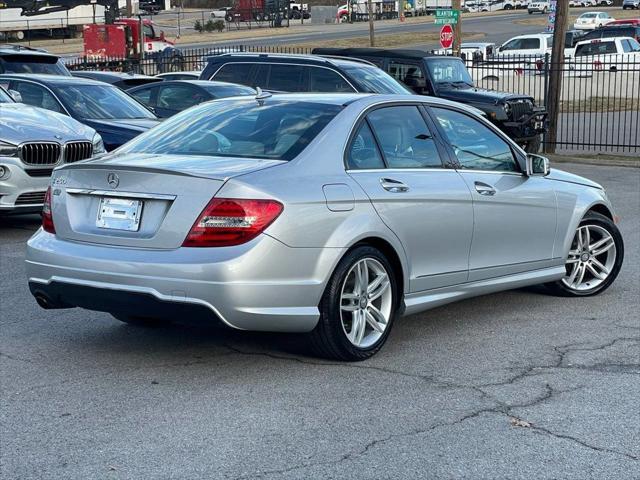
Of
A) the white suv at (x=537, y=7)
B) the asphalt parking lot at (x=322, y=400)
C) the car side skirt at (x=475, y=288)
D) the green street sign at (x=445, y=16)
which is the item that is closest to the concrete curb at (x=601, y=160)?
the green street sign at (x=445, y=16)

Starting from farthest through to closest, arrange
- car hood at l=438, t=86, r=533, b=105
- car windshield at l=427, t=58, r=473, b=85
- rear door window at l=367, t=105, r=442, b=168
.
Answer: car windshield at l=427, t=58, r=473, b=85
car hood at l=438, t=86, r=533, b=105
rear door window at l=367, t=105, r=442, b=168

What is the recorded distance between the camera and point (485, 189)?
739 cm

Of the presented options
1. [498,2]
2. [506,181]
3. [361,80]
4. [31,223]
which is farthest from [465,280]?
[498,2]

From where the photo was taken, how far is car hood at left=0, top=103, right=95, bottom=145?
1138 cm

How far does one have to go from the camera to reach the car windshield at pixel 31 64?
721 inches

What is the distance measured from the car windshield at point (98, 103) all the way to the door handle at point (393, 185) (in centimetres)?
805

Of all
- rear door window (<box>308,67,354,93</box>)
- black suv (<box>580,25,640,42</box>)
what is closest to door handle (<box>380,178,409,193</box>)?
rear door window (<box>308,67,354,93</box>)

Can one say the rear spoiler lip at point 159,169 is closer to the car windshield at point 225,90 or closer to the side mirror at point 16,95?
the side mirror at point 16,95

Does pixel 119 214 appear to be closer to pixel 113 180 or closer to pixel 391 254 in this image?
pixel 113 180

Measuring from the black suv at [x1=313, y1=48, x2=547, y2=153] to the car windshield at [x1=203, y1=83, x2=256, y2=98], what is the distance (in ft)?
14.0

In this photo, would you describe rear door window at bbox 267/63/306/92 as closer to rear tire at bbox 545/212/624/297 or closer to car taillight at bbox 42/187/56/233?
rear tire at bbox 545/212/624/297

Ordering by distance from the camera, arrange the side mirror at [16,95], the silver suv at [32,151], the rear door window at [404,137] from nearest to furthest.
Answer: the rear door window at [404,137] < the silver suv at [32,151] < the side mirror at [16,95]

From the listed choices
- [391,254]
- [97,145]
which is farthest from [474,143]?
[97,145]

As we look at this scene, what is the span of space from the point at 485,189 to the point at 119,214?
2563mm
